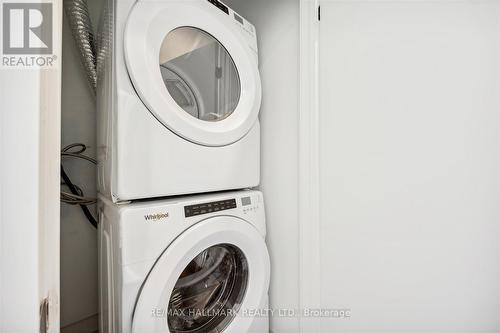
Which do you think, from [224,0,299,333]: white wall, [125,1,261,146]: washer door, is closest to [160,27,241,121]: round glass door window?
[125,1,261,146]: washer door

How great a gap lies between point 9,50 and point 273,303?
1346mm

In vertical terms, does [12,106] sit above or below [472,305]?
above

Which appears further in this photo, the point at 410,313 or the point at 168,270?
the point at 410,313

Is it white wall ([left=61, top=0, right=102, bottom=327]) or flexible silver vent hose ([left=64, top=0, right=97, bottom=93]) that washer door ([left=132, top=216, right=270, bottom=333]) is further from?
flexible silver vent hose ([left=64, top=0, right=97, bottom=93])

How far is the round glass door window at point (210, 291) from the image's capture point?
3.02ft

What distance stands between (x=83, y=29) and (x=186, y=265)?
3.56ft

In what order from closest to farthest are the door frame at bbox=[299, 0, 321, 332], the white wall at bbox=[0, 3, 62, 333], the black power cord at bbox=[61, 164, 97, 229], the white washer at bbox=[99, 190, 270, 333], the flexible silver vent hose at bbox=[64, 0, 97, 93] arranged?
the white wall at bbox=[0, 3, 62, 333]
the white washer at bbox=[99, 190, 270, 333]
the flexible silver vent hose at bbox=[64, 0, 97, 93]
the door frame at bbox=[299, 0, 321, 332]
the black power cord at bbox=[61, 164, 97, 229]

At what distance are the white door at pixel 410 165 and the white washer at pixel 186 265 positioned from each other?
351mm

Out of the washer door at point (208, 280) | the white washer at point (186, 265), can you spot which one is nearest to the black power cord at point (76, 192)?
the white washer at point (186, 265)

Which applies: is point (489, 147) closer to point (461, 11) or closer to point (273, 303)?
point (461, 11)

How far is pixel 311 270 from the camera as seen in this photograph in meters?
1.10

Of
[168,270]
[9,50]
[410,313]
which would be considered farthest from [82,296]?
[410,313]

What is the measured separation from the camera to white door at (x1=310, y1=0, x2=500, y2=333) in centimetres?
84

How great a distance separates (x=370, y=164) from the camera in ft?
3.22
